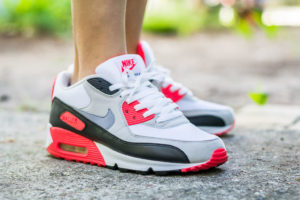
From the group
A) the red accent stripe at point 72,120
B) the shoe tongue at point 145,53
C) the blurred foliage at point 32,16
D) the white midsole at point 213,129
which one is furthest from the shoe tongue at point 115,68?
the blurred foliage at point 32,16

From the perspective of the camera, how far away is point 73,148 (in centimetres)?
119

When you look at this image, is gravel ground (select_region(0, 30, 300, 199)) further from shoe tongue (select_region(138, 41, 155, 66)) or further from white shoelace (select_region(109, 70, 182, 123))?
shoe tongue (select_region(138, 41, 155, 66))

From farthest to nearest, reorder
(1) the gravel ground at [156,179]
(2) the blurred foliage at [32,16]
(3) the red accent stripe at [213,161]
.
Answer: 1. (2) the blurred foliage at [32,16]
2. (3) the red accent stripe at [213,161]
3. (1) the gravel ground at [156,179]

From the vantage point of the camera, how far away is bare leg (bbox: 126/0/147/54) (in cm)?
141

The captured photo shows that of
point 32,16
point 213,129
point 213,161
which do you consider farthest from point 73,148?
point 32,16

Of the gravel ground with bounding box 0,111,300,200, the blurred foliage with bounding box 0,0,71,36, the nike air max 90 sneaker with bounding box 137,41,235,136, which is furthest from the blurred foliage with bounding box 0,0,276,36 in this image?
the gravel ground with bounding box 0,111,300,200

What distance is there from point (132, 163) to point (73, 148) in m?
0.22

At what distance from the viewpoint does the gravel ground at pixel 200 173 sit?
3.02 ft

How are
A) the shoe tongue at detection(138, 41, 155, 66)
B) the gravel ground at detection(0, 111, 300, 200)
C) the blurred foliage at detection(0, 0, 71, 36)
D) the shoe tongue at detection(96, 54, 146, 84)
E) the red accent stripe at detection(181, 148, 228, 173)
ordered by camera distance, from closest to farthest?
1. the gravel ground at detection(0, 111, 300, 200)
2. the red accent stripe at detection(181, 148, 228, 173)
3. the shoe tongue at detection(96, 54, 146, 84)
4. the shoe tongue at detection(138, 41, 155, 66)
5. the blurred foliage at detection(0, 0, 71, 36)

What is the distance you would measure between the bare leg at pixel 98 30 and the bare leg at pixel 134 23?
294 millimetres

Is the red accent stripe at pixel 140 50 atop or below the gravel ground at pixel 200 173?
atop

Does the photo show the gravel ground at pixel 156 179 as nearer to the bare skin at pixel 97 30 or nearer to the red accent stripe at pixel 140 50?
the bare skin at pixel 97 30

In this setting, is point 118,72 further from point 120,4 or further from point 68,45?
point 68,45

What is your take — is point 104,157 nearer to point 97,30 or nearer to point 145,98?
point 145,98
